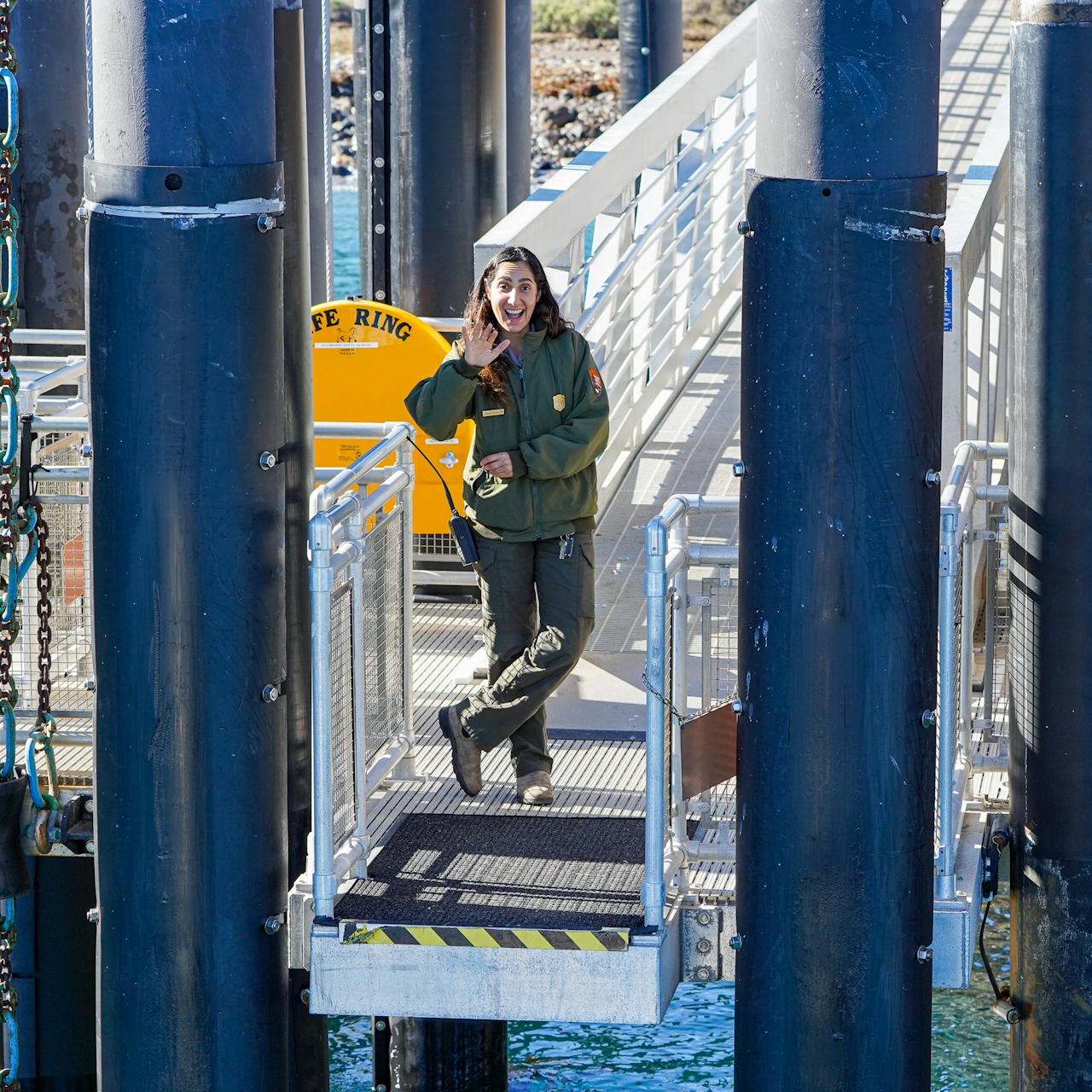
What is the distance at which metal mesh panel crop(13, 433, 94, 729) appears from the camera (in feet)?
24.9

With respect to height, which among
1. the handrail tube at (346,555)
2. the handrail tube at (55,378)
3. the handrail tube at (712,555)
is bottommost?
the handrail tube at (712,555)

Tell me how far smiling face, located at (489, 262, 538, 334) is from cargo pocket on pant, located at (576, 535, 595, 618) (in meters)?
0.72

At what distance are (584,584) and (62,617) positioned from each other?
2271mm

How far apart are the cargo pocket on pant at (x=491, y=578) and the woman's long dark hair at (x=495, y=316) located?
1.57 ft

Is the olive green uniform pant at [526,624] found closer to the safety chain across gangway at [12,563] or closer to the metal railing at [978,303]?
the safety chain across gangway at [12,563]

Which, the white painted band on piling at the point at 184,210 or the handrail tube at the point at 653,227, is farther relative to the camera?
the handrail tube at the point at 653,227

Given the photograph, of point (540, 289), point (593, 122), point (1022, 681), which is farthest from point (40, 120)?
→ point (593, 122)

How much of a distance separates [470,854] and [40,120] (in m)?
5.70

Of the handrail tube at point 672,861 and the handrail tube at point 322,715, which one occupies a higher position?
the handrail tube at point 322,715

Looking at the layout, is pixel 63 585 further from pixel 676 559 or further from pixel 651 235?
pixel 651 235

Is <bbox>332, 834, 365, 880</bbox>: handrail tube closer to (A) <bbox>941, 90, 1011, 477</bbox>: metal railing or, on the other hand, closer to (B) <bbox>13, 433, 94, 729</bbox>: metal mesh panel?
(B) <bbox>13, 433, 94, 729</bbox>: metal mesh panel

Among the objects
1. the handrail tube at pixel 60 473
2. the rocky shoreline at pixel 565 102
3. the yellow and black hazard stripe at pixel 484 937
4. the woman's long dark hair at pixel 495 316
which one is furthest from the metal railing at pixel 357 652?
the rocky shoreline at pixel 565 102

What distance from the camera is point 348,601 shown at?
6355mm

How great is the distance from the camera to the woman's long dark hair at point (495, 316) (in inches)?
253
